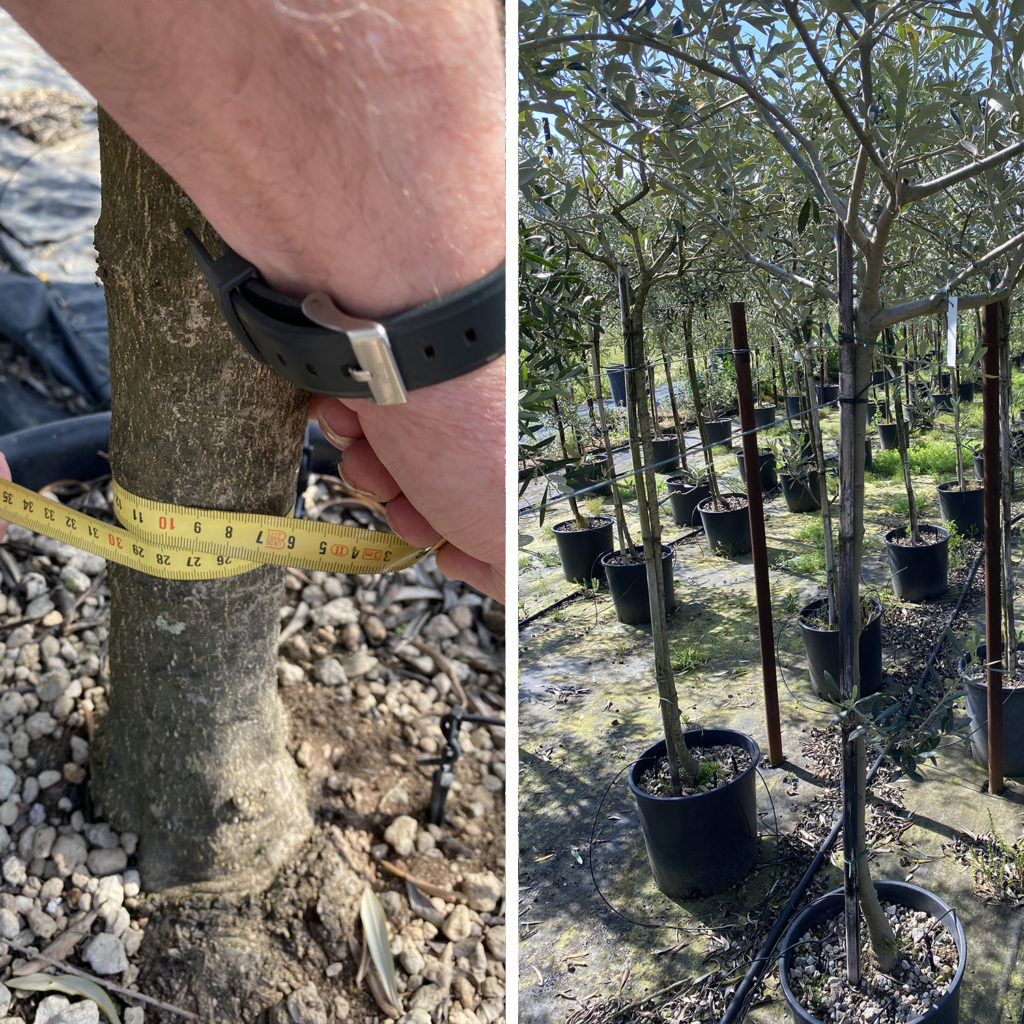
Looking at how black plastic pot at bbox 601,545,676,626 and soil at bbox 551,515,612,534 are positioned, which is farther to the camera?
soil at bbox 551,515,612,534

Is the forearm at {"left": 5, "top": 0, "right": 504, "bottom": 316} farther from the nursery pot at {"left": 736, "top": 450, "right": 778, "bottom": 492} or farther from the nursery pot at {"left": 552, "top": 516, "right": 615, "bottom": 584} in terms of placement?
the nursery pot at {"left": 736, "top": 450, "right": 778, "bottom": 492}

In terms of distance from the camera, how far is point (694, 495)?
4.25 m

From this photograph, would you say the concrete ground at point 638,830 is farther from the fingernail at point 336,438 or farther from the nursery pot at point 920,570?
the nursery pot at point 920,570

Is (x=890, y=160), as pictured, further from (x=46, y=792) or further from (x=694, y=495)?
(x=694, y=495)

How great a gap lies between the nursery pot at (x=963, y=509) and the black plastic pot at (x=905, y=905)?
2790 mm

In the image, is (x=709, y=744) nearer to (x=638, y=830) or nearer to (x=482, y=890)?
(x=638, y=830)

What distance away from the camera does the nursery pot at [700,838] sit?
4.61ft

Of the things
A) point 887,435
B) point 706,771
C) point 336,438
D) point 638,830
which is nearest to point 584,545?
point 706,771

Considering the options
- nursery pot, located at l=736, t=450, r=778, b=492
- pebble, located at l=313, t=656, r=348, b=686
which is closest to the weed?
pebble, located at l=313, t=656, r=348, b=686

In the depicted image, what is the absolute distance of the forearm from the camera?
1.25 ft

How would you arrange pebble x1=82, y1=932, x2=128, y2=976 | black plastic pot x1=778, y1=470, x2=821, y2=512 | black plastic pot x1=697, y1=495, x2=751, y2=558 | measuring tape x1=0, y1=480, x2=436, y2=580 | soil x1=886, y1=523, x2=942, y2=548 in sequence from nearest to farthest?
measuring tape x1=0, y1=480, x2=436, y2=580, pebble x1=82, y1=932, x2=128, y2=976, soil x1=886, y1=523, x2=942, y2=548, black plastic pot x1=697, y1=495, x2=751, y2=558, black plastic pot x1=778, y1=470, x2=821, y2=512

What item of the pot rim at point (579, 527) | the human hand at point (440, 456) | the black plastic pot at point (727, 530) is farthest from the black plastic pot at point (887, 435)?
the human hand at point (440, 456)

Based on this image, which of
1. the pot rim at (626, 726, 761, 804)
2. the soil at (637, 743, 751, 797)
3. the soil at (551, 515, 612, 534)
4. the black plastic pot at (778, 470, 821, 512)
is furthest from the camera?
the black plastic pot at (778, 470, 821, 512)

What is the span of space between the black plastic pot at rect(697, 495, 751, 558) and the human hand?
2786mm
